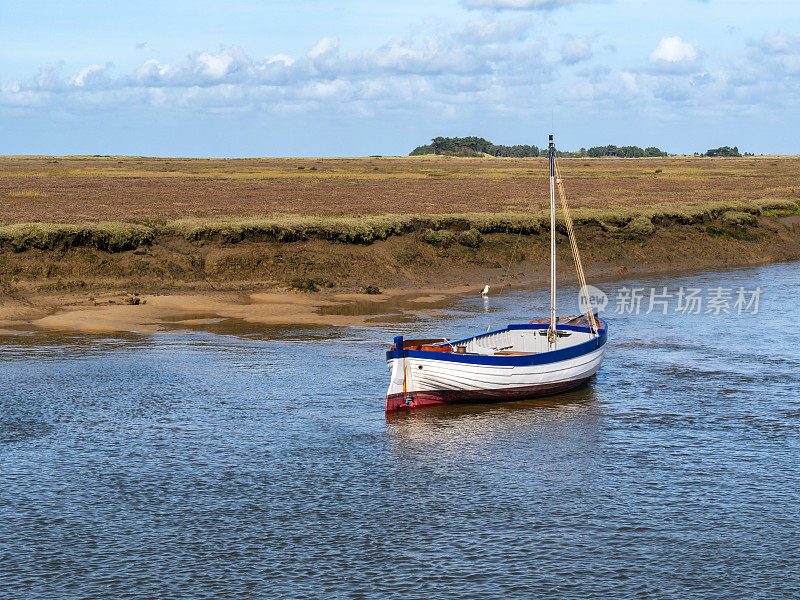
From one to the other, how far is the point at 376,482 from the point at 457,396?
760cm

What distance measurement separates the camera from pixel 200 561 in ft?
53.2

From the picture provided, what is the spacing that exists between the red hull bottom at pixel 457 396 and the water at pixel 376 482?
359 millimetres

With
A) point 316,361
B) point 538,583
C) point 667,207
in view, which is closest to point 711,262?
point 667,207

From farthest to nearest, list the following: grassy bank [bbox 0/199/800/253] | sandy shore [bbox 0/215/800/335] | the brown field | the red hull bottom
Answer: the brown field → grassy bank [bbox 0/199/800/253] → sandy shore [bbox 0/215/800/335] → the red hull bottom

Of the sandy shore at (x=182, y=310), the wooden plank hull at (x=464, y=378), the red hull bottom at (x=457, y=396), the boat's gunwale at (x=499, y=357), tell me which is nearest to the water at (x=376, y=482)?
the red hull bottom at (x=457, y=396)

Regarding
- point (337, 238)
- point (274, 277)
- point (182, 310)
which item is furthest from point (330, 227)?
point (182, 310)

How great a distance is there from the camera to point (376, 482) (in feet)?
66.5

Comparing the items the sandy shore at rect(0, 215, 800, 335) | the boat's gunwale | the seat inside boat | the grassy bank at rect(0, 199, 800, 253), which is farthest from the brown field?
the boat's gunwale

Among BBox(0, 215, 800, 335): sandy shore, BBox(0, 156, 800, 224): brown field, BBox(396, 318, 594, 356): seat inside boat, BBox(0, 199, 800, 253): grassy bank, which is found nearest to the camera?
BBox(396, 318, 594, 356): seat inside boat

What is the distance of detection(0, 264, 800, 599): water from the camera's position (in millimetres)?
15641

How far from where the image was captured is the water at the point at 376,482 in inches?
616

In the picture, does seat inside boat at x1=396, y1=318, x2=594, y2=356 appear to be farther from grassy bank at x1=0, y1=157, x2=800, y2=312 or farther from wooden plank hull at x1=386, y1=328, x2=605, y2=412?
grassy bank at x1=0, y1=157, x2=800, y2=312

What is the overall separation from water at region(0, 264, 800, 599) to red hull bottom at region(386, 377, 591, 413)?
1.18 ft

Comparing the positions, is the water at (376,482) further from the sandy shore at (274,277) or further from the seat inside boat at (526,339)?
the sandy shore at (274,277)
